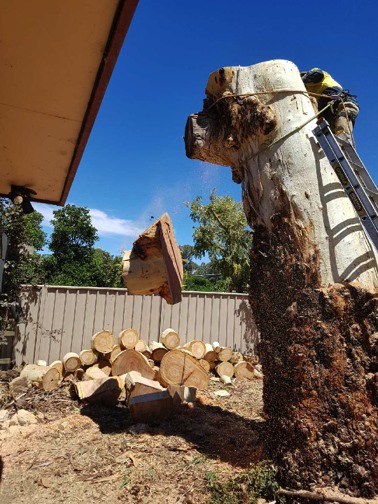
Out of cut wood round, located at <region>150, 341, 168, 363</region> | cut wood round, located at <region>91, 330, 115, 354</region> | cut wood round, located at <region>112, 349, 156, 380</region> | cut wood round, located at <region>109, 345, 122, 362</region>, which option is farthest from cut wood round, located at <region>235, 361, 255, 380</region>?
cut wood round, located at <region>91, 330, 115, 354</region>

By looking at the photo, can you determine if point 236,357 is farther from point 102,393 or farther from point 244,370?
point 102,393

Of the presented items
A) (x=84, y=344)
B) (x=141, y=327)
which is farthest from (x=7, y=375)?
(x=141, y=327)

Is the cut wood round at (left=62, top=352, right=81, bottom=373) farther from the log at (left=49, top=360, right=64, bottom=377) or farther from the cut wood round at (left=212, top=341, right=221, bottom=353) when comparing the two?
the cut wood round at (left=212, top=341, right=221, bottom=353)

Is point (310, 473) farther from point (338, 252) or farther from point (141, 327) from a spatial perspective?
point (141, 327)

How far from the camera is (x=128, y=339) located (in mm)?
6535

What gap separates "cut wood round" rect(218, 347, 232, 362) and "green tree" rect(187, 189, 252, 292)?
293 inches

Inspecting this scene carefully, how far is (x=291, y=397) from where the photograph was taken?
95.0 inches

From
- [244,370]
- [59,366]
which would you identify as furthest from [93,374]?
[244,370]

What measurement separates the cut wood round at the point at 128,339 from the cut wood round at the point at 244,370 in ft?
6.85

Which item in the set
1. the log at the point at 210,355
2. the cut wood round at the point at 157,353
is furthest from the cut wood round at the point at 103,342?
the log at the point at 210,355

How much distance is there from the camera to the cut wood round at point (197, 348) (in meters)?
7.04

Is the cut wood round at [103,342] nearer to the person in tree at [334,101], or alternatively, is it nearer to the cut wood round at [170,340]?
the cut wood round at [170,340]

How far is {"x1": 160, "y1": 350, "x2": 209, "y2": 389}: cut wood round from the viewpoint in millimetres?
5436

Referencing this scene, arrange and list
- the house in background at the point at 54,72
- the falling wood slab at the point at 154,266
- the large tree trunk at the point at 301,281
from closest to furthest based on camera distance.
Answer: the house in background at the point at 54,72, the large tree trunk at the point at 301,281, the falling wood slab at the point at 154,266
